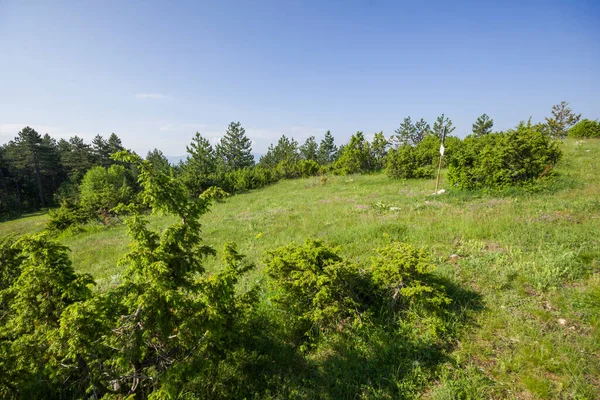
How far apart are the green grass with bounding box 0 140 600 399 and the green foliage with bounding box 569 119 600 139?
64.4ft

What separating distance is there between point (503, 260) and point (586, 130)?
34739 millimetres

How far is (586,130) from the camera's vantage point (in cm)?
2598

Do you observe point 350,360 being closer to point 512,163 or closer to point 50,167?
point 512,163

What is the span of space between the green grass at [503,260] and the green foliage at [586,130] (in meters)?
19.6

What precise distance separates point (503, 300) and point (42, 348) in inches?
283

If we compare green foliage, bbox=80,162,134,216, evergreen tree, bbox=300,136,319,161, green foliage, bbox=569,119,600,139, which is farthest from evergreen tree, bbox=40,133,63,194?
green foliage, bbox=569,119,600,139

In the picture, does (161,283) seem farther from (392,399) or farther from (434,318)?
(434,318)

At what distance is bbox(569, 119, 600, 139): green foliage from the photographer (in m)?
25.3

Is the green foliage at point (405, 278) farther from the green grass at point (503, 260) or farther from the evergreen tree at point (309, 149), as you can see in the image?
the evergreen tree at point (309, 149)

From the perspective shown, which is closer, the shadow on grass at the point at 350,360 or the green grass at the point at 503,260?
the green grass at the point at 503,260

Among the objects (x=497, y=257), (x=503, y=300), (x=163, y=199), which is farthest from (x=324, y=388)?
(x=497, y=257)

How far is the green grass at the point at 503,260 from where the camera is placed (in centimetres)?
331

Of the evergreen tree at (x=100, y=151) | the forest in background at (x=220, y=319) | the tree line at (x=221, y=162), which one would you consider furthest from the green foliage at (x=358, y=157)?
the evergreen tree at (x=100, y=151)

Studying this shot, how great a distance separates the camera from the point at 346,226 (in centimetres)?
1023
